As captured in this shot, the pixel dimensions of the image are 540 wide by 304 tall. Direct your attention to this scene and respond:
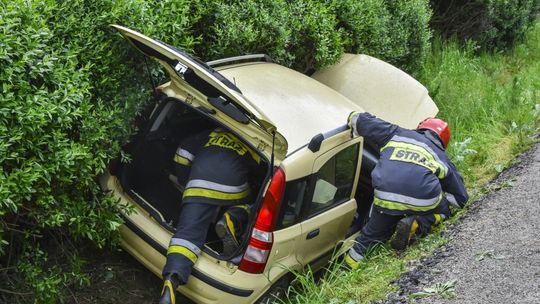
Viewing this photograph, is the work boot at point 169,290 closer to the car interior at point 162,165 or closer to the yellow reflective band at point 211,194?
the car interior at point 162,165

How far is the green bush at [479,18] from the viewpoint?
11.5 meters

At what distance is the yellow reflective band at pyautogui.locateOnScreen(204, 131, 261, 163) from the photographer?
4.78m

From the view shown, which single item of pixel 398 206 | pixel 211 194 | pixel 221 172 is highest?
pixel 221 172

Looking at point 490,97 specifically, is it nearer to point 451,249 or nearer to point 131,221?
point 451,249

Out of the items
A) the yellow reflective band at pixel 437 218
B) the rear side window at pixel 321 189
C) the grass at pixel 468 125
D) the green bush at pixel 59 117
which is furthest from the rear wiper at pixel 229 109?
the yellow reflective band at pixel 437 218

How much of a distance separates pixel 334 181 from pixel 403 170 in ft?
1.84

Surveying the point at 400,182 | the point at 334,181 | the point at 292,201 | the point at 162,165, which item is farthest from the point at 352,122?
the point at 162,165

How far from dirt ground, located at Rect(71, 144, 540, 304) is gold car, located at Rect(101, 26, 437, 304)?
391 mm

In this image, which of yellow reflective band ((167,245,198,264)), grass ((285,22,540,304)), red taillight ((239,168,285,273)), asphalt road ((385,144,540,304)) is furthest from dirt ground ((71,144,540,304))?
red taillight ((239,168,285,273))

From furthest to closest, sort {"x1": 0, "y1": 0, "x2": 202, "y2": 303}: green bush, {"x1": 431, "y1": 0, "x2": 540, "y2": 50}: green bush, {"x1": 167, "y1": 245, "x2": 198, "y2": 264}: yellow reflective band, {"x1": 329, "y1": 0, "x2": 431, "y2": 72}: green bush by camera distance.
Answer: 1. {"x1": 431, "y1": 0, "x2": 540, "y2": 50}: green bush
2. {"x1": 329, "y1": 0, "x2": 431, "y2": 72}: green bush
3. {"x1": 167, "y1": 245, "x2": 198, "y2": 264}: yellow reflective band
4. {"x1": 0, "y1": 0, "x2": 202, "y2": 303}: green bush

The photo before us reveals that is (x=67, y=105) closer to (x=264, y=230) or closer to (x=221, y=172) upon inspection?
(x=221, y=172)

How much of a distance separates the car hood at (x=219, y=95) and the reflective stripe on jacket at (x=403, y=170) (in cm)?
103

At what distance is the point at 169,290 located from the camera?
14.3 feet

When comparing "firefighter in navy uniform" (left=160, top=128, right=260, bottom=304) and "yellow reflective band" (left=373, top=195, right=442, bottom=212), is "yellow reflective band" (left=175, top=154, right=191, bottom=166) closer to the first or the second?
"firefighter in navy uniform" (left=160, top=128, right=260, bottom=304)
